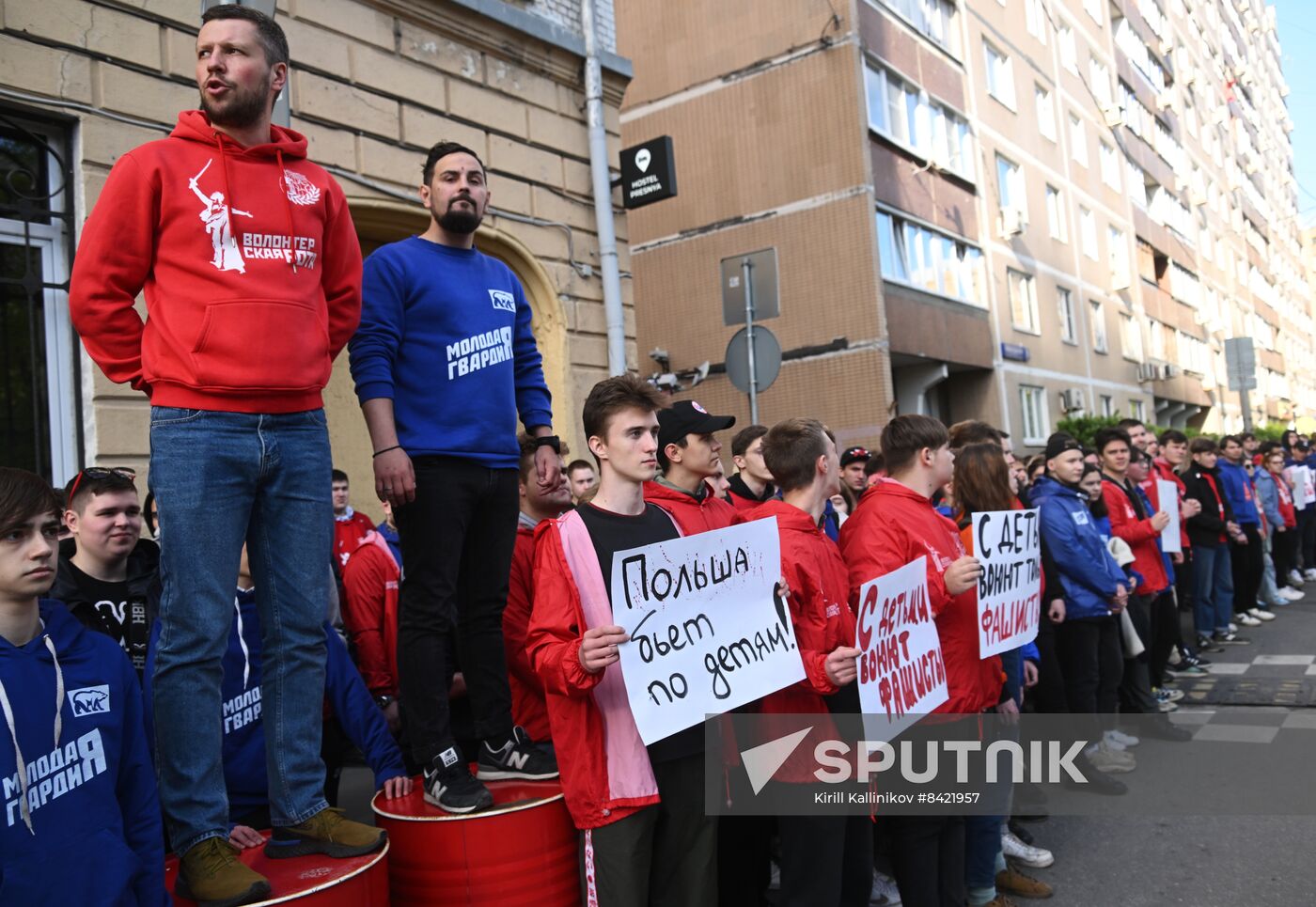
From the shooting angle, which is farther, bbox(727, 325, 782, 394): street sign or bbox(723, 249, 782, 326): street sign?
bbox(723, 249, 782, 326): street sign

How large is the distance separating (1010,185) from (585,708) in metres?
22.5

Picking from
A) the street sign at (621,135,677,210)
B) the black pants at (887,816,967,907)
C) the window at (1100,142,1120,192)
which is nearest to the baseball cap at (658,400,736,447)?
the black pants at (887,816,967,907)

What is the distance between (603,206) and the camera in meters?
9.26

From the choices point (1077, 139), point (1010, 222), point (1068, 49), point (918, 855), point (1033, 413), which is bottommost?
point (918, 855)

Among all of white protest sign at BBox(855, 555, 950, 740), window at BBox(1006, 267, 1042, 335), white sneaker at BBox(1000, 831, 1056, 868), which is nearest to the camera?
white protest sign at BBox(855, 555, 950, 740)

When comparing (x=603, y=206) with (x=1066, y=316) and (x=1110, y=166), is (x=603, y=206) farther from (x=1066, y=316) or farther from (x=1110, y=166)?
(x=1110, y=166)

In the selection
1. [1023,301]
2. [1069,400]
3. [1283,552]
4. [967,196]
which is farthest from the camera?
[1069,400]

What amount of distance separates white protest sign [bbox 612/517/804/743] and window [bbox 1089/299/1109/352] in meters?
26.0

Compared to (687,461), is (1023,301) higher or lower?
higher

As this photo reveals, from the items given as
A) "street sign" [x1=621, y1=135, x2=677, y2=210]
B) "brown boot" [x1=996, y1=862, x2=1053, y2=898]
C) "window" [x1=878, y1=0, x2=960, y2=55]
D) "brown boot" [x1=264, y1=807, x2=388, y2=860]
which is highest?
"window" [x1=878, y1=0, x2=960, y2=55]

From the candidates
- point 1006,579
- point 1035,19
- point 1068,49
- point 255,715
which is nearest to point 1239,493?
point 1006,579

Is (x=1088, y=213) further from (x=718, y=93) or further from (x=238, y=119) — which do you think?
(x=238, y=119)

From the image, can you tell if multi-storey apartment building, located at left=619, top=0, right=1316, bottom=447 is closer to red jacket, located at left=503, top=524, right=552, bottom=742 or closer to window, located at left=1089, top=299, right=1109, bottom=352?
window, located at left=1089, top=299, right=1109, bottom=352

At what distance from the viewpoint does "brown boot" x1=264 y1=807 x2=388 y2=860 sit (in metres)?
2.71
